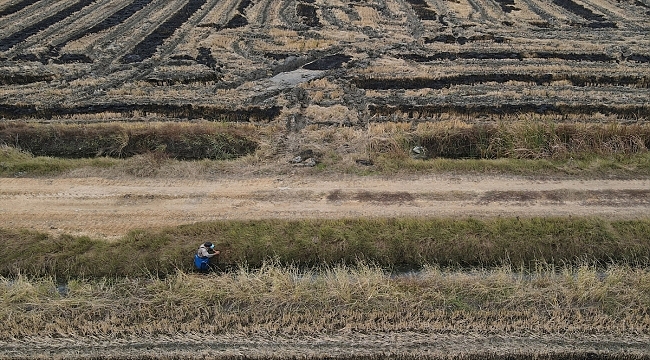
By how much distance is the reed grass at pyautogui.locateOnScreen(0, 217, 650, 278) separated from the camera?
1483 cm

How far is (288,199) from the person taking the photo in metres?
17.2

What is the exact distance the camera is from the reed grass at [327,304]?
12.8m

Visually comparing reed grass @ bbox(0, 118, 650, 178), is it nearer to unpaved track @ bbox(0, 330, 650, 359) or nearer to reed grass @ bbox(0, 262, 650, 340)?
reed grass @ bbox(0, 262, 650, 340)

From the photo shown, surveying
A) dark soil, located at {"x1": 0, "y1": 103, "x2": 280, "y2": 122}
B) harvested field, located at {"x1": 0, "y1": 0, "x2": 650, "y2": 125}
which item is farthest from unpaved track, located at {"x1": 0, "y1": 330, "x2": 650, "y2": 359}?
dark soil, located at {"x1": 0, "y1": 103, "x2": 280, "y2": 122}

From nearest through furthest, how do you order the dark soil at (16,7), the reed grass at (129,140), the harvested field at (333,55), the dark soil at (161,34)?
the reed grass at (129,140) < the harvested field at (333,55) < the dark soil at (161,34) < the dark soil at (16,7)

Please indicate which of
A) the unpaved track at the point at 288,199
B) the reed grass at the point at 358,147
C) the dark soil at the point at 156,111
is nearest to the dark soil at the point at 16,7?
the dark soil at the point at 156,111

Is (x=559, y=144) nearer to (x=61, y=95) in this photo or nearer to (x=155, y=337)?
(x=155, y=337)

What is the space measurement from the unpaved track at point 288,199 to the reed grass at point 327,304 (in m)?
2.30

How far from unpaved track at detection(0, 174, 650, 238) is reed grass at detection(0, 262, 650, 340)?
7.54 ft

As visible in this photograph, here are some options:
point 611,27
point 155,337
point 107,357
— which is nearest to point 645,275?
point 155,337

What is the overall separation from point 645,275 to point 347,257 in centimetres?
796

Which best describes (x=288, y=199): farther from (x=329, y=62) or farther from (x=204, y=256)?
(x=329, y=62)

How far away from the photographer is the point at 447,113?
2347 centimetres

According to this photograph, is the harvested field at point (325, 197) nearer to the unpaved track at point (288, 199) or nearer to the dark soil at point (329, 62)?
the unpaved track at point (288, 199)
